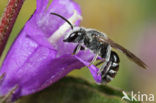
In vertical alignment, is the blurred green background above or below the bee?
below

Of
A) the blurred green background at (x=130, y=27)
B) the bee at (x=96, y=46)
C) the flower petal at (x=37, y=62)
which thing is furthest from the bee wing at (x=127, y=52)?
the blurred green background at (x=130, y=27)

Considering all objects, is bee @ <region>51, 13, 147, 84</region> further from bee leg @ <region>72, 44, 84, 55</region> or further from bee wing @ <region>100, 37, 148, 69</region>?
bee wing @ <region>100, 37, 148, 69</region>

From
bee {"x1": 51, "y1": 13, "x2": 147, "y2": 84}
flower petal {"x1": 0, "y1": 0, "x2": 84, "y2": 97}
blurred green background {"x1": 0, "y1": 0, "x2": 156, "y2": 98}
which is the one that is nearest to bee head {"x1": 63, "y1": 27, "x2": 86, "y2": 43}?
bee {"x1": 51, "y1": 13, "x2": 147, "y2": 84}

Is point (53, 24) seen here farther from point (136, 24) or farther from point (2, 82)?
point (136, 24)

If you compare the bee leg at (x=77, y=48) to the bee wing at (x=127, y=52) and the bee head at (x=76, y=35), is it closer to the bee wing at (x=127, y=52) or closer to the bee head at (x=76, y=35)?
the bee head at (x=76, y=35)

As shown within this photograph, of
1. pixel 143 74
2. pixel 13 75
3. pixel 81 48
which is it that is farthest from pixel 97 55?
pixel 143 74

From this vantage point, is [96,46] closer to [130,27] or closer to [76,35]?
[76,35]
